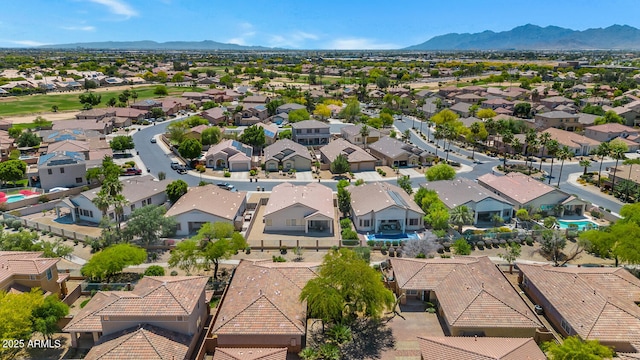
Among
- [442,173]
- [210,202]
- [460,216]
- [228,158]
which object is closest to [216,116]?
[228,158]

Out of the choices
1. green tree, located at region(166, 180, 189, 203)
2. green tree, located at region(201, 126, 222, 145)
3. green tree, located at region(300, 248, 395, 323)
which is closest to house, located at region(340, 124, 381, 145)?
green tree, located at region(201, 126, 222, 145)

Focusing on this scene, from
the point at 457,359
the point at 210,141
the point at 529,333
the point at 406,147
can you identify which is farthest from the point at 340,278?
the point at 210,141

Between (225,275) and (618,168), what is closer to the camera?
(225,275)

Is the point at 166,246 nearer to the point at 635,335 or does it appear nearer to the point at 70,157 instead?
the point at 70,157

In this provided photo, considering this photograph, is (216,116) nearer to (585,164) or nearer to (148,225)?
(148,225)

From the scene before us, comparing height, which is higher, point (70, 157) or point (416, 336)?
point (70, 157)

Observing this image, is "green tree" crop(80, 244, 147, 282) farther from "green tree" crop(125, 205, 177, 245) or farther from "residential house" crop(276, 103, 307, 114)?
"residential house" crop(276, 103, 307, 114)

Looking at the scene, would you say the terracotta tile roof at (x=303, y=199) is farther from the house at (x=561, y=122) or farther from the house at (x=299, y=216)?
the house at (x=561, y=122)
